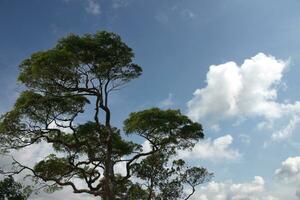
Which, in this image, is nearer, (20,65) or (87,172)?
(20,65)

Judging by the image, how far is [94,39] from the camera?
83.3ft

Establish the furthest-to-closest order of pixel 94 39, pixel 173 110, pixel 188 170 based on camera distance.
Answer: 1. pixel 188 170
2. pixel 173 110
3. pixel 94 39

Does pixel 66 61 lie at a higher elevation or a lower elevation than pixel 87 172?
higher

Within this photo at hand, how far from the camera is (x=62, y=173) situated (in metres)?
27.3

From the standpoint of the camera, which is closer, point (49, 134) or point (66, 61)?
point (66, 61)

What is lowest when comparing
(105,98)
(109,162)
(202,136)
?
(109,162)

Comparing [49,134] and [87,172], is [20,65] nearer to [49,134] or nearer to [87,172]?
[49,134]

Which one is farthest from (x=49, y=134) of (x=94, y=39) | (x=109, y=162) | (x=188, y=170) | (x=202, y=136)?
(x=188, y=170)

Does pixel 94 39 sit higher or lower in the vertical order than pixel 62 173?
higher

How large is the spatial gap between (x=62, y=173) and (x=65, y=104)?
4.90 meters

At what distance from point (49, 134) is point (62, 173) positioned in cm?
266

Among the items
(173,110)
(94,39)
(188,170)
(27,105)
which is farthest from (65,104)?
(188,170)

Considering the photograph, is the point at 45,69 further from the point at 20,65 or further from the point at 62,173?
the point at 62,173

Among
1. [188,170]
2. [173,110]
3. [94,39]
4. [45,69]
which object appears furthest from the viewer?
[188,170]
